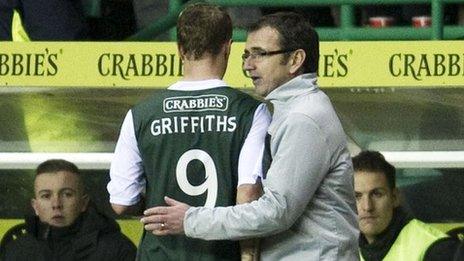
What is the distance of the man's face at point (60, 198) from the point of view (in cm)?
702

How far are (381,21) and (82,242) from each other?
6.83ft

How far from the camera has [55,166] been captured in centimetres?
703

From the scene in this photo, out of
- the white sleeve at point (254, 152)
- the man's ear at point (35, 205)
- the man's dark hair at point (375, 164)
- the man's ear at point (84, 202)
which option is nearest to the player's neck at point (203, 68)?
the white sleeve at point (254, 152)

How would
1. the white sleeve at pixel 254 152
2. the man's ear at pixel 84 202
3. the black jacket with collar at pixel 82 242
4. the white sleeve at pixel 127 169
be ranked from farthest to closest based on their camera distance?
the man's ear at pixel 84 202, the black jacket with collar at pixel 82 242, the white sleeve at pixel 127 169, the white sleeve at pixel 254 152

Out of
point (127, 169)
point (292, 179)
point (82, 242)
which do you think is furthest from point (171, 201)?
point (82, 242)

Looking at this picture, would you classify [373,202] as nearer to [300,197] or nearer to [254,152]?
[254,152]

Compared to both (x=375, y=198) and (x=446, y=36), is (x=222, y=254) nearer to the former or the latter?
(x=375, y=198)

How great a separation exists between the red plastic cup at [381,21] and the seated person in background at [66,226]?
1859 millimetres

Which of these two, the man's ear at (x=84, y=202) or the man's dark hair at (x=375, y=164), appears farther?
the man's ear at (x=84, y=202)

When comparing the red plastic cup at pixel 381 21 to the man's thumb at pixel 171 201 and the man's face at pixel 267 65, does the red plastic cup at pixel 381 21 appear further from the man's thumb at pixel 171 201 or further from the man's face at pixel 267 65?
the man's thumb at pixel 171 201

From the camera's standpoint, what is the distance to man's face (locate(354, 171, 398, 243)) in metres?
6.71

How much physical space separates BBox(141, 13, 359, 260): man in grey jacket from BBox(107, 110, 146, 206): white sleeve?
0.45 ft

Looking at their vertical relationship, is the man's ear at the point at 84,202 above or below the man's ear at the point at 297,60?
below

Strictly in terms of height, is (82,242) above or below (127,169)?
below
